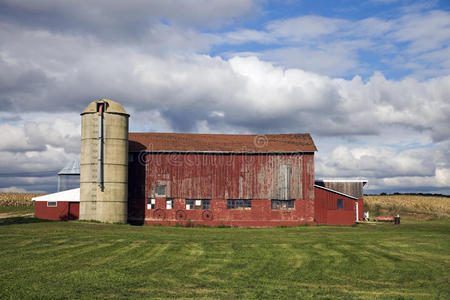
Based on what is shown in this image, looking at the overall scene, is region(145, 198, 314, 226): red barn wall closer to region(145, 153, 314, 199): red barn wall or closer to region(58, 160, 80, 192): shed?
region(145, 153, 314, 199): red barn wall

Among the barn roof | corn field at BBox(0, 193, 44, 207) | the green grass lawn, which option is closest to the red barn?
the barn roof

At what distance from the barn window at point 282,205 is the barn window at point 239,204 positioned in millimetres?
2574

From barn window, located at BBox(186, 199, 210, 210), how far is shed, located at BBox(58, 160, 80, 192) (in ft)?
57.8

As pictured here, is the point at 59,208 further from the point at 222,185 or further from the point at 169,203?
the point at 222,185

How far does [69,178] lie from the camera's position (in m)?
59.8

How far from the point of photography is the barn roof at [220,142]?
50781mm

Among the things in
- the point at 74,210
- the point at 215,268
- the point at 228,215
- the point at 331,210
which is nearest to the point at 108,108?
the point at 74,210

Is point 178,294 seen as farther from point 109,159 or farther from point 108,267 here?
point 109,159

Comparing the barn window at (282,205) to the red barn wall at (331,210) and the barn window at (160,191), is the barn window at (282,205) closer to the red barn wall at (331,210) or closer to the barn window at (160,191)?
the red barn wall at (331,210)

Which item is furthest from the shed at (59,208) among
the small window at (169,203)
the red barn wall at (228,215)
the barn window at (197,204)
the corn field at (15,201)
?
the corn field at (15,201)

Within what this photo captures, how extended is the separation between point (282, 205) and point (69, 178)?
27726 millimetres

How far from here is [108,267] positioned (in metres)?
20.8

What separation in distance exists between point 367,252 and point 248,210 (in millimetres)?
23455

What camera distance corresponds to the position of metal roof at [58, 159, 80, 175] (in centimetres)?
5966
